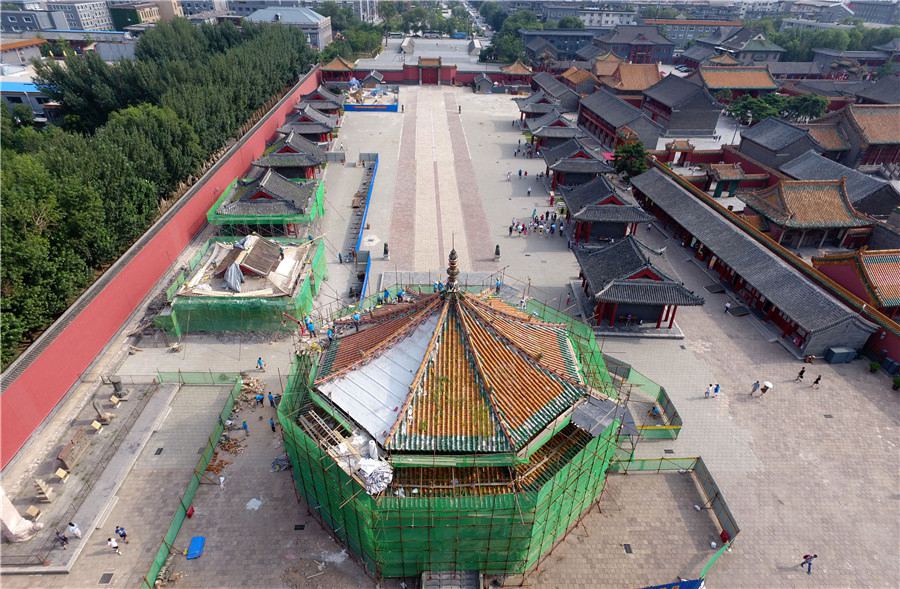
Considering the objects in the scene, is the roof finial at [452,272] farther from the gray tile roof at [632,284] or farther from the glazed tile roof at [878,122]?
the glazed tile roof at [878,122]

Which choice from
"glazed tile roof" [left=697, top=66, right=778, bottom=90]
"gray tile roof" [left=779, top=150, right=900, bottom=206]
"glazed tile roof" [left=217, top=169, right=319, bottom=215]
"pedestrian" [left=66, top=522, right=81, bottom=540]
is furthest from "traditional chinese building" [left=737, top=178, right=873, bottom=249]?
"pedestrian" [left=66, top=522, right=81, bottom=540]

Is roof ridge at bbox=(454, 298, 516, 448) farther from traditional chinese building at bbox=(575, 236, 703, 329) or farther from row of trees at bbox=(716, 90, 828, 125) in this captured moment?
row of trees at bbox=(716, 90, 828, 125)

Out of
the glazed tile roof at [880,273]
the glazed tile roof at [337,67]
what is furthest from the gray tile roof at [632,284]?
the glazed tile roof at [337,67]

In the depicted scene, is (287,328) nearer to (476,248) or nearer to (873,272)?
(476,248)

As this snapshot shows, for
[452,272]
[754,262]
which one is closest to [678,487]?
[452,272]

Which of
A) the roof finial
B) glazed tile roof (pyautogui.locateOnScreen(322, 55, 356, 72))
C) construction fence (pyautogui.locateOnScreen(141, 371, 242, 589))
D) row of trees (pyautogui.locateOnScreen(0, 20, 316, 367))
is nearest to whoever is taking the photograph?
the roof finial

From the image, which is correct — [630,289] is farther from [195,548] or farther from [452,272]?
[195,548]
